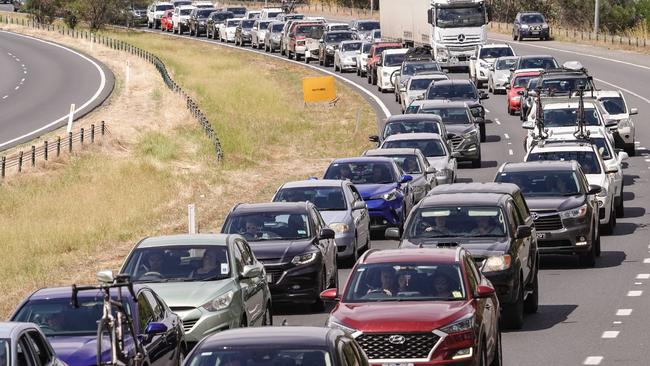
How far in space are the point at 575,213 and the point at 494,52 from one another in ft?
134

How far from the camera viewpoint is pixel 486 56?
220 ft

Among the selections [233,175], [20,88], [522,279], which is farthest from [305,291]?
[20,88]

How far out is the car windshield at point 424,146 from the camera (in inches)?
1483

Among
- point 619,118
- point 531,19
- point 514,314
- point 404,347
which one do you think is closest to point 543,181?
point 514,314

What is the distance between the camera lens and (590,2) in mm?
117188

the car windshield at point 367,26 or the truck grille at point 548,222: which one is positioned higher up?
the truck grille at point 548,222

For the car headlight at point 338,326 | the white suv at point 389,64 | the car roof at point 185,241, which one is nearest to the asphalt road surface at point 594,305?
the car roof at point 185,241

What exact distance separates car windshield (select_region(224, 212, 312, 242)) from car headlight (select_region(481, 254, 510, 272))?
3.57 m

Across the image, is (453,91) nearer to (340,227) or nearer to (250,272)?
(340,227)

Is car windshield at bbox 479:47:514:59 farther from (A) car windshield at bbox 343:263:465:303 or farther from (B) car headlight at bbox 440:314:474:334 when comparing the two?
(B) car headlight at bbox 440:314:474:334

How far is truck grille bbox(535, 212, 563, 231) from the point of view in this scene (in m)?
26.5

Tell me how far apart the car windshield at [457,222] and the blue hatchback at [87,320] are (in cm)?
593

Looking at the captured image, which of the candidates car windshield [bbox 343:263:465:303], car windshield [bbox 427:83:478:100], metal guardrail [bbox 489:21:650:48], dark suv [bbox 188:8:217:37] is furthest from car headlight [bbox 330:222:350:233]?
dark suv [bbox 188:8:217:37]

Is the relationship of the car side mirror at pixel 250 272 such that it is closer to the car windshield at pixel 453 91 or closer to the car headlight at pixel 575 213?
the car headlight at pixel 575 213
